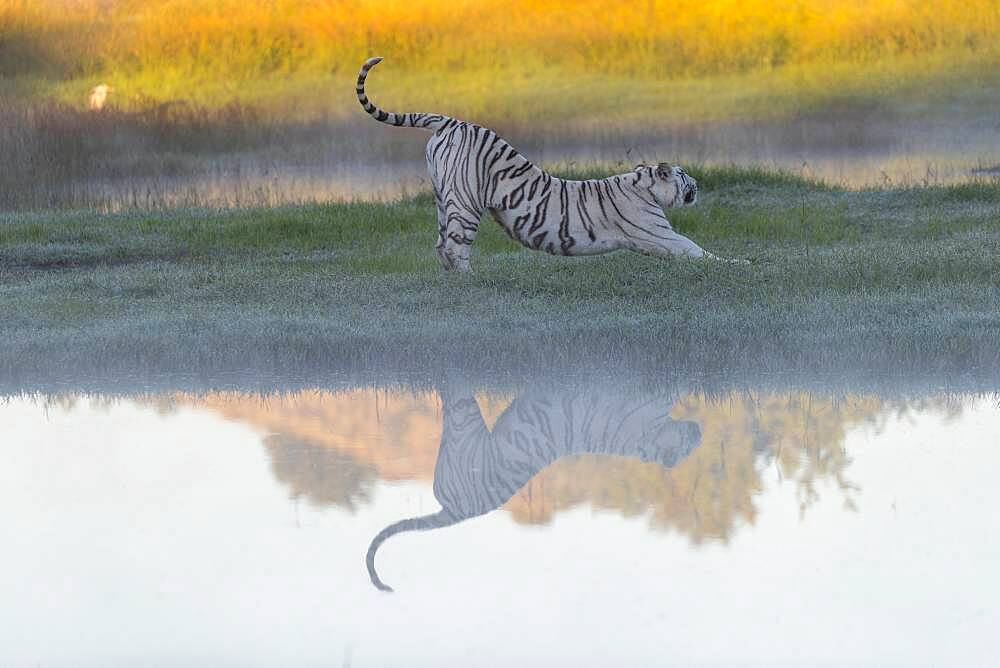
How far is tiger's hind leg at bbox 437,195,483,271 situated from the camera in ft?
41.9

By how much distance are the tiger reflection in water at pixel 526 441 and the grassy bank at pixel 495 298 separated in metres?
1.03

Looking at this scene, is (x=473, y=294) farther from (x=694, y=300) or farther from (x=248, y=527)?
(x=248, y=527)

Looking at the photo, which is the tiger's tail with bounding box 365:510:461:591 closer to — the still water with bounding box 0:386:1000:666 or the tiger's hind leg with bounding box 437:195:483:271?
the still water with bounding box 0:386:1000:666

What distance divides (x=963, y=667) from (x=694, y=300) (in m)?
6.77

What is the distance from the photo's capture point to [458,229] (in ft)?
41.9

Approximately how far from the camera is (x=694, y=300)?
35.1 feet

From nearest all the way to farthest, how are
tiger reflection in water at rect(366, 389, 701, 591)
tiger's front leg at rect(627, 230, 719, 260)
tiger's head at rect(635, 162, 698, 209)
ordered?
tiger reflection in water at rect(366, 389, 701, 591) → tiger's front leg at rect(627, 230, 719, 260) → tiger's head at rect(635, 162, 698, 209)

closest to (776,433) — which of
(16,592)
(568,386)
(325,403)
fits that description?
(568,386)

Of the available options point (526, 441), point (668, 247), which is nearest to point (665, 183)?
point (668, 247)

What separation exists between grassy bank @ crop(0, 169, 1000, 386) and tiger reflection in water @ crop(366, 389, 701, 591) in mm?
1035

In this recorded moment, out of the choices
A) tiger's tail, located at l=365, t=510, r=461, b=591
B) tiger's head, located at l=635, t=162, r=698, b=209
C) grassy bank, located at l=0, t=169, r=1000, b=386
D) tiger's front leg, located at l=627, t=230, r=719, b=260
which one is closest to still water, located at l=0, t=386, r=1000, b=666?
tiger's tail, located at l=365, t=510, r=461, b=591

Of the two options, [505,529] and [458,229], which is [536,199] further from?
[505,529]

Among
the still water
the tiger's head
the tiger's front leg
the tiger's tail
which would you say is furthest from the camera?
the tiger's head

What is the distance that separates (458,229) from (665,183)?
5.30 ft
